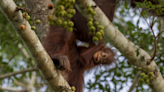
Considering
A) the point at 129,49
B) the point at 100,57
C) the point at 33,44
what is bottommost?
the point at 100,57

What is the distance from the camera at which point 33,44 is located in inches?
69.1

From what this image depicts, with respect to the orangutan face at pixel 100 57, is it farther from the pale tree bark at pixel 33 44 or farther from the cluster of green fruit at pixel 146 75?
the pale tree bark at pixel 33 44

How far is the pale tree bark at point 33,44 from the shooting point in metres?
1.50

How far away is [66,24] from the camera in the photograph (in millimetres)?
1396

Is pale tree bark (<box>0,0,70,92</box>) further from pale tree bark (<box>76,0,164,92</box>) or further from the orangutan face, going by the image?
the orangutan face

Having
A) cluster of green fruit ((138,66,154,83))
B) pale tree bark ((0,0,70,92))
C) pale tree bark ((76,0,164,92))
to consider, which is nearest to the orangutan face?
pale tree bark ((76,0,164,92))

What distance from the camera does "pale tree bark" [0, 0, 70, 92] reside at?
4.91 ft

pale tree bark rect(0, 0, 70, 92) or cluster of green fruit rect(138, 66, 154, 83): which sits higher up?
pale tree bark rect(0, 0, 70, 92)

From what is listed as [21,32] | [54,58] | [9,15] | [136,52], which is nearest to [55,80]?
[54,58]

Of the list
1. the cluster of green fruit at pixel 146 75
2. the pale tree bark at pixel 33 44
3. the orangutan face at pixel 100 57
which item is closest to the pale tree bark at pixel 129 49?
the cluster of green fruit at pixel 146 75

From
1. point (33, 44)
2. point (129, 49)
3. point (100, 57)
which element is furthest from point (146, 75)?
point (33, 44)

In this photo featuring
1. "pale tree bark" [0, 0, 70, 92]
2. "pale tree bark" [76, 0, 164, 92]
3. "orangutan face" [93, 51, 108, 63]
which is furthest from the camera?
"orangutan face" [93, 51, 108, 63]

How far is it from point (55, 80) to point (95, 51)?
114 cm

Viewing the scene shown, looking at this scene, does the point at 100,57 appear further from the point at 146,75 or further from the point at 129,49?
the point at 146,75
